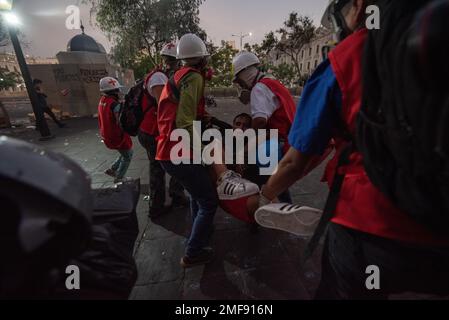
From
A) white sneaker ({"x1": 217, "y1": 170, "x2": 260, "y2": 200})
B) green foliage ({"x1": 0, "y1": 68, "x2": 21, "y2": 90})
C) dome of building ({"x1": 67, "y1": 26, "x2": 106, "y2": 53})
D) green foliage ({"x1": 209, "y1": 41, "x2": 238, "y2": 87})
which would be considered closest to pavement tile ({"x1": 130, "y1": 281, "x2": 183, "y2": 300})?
white sneaker ({"x1": 217, "y1": 170, "x2": 260, "y2": 200})

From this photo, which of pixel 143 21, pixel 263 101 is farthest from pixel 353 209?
pixel 143 21

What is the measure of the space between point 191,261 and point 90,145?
633 cm

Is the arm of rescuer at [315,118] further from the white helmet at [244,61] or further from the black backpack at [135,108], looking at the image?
the black backpack at [135,108]

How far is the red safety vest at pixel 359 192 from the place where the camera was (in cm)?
84

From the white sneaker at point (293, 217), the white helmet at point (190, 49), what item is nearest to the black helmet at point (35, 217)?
the white sneaker at point (293, 217)

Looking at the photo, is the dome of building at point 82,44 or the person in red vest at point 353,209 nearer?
the person in red vest at point 353,209

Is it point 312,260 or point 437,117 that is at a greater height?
point 437,117

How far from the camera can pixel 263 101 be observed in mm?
2215

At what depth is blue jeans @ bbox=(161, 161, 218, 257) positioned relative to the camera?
6.66 ft

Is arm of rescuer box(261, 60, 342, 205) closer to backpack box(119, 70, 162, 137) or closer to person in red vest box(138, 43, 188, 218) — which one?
person in red vest box(138, 43, 188, 218)

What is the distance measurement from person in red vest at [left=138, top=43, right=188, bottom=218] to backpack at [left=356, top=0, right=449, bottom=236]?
231 cm

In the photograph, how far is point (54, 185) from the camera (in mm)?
770
